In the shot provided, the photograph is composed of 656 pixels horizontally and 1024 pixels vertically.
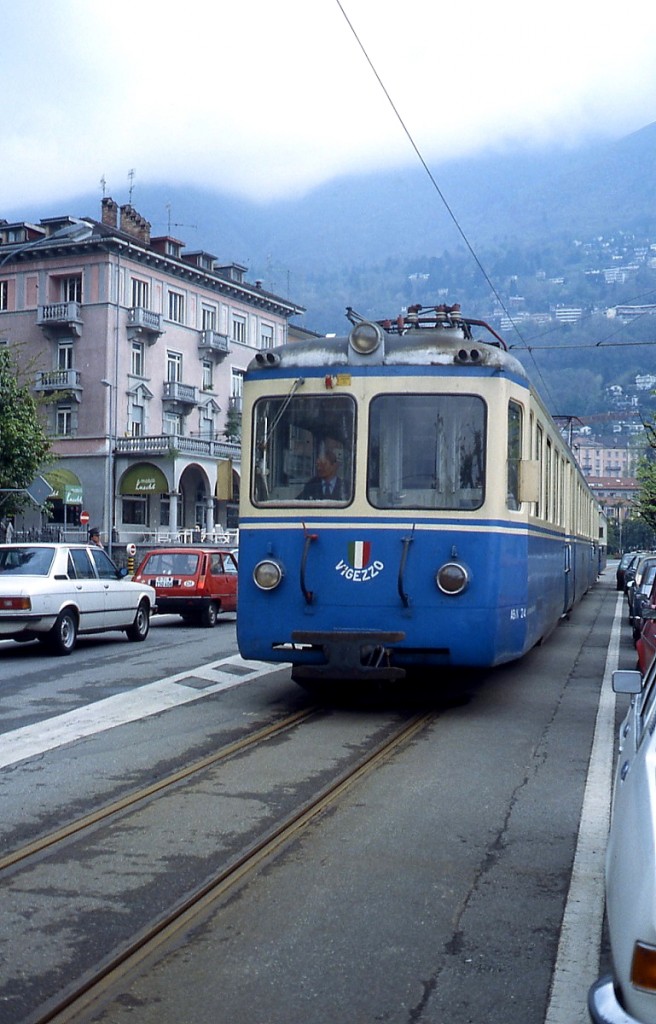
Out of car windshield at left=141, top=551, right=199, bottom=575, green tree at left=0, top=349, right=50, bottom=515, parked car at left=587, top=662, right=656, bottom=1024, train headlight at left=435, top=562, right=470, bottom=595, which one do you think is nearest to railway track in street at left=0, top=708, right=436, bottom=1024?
train headlight at left=435, top=562, right=470, bottom=595

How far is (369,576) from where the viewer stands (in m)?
10.7

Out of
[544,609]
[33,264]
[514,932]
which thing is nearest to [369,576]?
[544,609]

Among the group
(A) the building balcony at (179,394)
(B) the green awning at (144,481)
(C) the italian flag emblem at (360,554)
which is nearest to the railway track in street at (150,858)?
(C) the italian flag emblem at (360,554)

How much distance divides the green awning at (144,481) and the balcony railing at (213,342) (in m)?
9.07

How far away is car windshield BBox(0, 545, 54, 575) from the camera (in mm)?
17531

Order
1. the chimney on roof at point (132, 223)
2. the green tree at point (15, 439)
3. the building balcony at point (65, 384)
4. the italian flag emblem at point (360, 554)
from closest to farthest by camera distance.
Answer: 1. the italian flag emblem at point (360, 554)
2. the green tree at point (15, 439)
3. the building balcony at point (65, 384)
4. the chimney on roof at point (132, 223)

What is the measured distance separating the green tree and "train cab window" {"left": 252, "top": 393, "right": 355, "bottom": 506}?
17.7 metres

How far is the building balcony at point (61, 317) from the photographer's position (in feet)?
193

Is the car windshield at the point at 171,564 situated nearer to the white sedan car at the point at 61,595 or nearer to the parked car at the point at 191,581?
the parked car at the point at 191,581

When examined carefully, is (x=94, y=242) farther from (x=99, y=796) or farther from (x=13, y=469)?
(x=99, y=796)

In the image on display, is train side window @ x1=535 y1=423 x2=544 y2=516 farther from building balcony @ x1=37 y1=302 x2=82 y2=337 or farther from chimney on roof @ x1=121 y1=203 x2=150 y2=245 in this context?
chimney on roof @ x1=121 y1=203 x2=150 y2=245

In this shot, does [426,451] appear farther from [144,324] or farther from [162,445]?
[144,324]

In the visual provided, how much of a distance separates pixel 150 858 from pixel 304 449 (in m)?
5.39

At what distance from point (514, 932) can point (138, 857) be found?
208 centimetres
